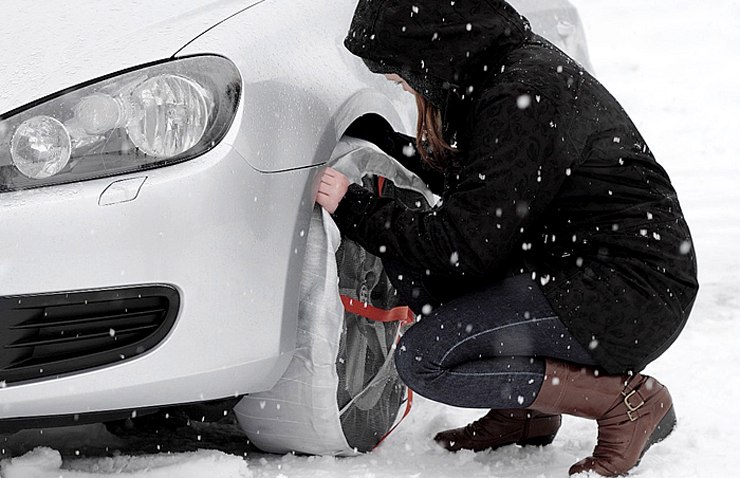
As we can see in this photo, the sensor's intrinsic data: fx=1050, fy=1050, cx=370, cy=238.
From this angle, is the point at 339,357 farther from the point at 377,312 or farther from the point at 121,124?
the point at 121,124

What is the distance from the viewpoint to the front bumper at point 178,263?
1.96 metres

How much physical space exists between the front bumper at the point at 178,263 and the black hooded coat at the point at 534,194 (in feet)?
0.97

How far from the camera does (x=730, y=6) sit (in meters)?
9.84

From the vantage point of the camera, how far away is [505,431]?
2691 mm

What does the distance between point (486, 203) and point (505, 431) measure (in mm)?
739

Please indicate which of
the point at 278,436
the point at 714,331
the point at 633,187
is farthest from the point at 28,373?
the point at 714,331

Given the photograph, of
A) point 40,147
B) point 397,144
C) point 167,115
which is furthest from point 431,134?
point 40,147

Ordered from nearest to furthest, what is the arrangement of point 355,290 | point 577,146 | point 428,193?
point 577,146 → point 355,290 → point 428,193

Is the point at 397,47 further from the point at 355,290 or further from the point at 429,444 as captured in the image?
the point at 429,444

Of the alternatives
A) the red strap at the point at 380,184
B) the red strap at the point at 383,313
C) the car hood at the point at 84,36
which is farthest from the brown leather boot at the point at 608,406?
the car hood at the point at 84,36

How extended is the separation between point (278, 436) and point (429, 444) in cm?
46

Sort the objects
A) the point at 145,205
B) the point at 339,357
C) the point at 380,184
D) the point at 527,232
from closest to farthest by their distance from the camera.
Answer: the point at 145,205 < the point at 527,232 < the point at 339,357 < the point at 380,184

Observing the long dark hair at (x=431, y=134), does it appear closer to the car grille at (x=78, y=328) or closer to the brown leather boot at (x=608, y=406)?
the brown leather boot at (x=608, y=406)

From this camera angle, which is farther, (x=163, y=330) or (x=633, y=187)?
(x=633, y=187)
